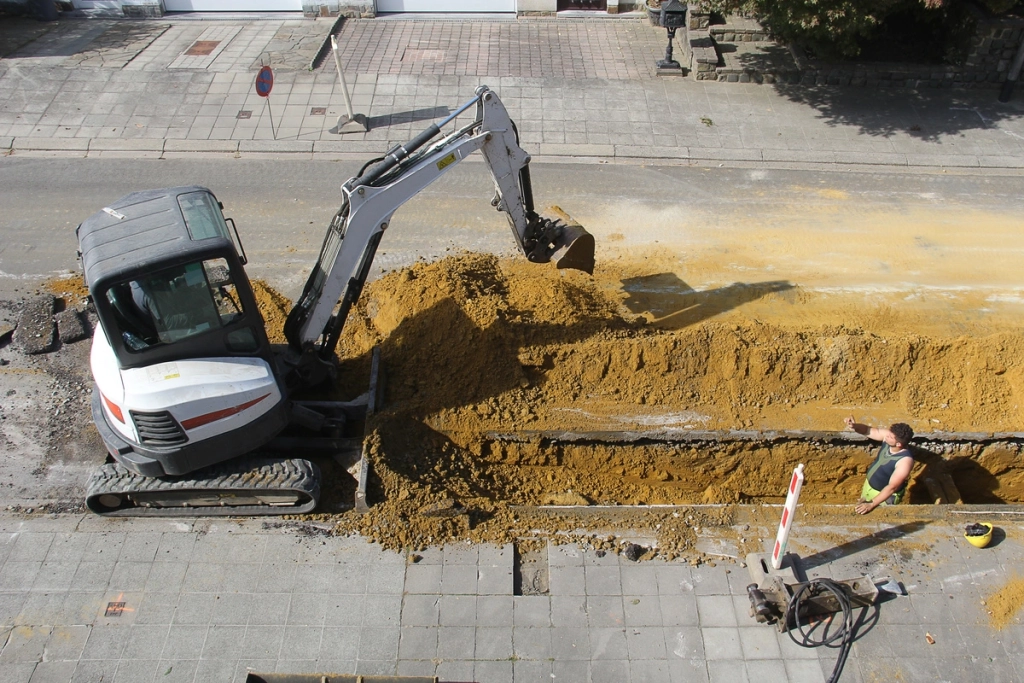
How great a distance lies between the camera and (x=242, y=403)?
7.03 meters

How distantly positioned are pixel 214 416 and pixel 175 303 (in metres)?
1.06

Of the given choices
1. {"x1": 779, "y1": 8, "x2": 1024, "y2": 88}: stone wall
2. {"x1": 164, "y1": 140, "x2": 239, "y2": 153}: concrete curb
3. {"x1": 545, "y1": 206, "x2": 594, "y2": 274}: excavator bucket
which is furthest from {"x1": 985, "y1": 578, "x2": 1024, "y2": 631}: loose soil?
{"x1": 164, "y1": 140, "x2": 239, "y2": 153}: concrete curb

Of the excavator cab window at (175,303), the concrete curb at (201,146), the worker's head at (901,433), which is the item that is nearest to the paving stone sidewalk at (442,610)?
the worker's head at (901,433)

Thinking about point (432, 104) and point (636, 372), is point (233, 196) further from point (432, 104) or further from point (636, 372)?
point (636, 372)

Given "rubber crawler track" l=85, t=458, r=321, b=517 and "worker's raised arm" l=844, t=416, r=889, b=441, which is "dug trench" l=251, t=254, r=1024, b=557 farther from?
"rubber crawler track" l=85, t=458, r=321, b=517

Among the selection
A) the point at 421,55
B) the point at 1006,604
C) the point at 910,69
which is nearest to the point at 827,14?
the point at 910,69

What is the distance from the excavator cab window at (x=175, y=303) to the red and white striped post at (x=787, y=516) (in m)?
4.89

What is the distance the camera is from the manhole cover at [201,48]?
17125mm

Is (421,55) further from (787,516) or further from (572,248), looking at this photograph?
(787,516)

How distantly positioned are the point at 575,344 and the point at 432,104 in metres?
8.75

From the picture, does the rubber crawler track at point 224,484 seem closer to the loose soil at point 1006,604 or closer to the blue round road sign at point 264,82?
the loose soil at point 1006,604

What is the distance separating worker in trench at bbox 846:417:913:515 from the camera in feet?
24.3

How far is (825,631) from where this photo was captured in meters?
6.46

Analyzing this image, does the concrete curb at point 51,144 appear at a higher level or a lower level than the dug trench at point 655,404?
higher
